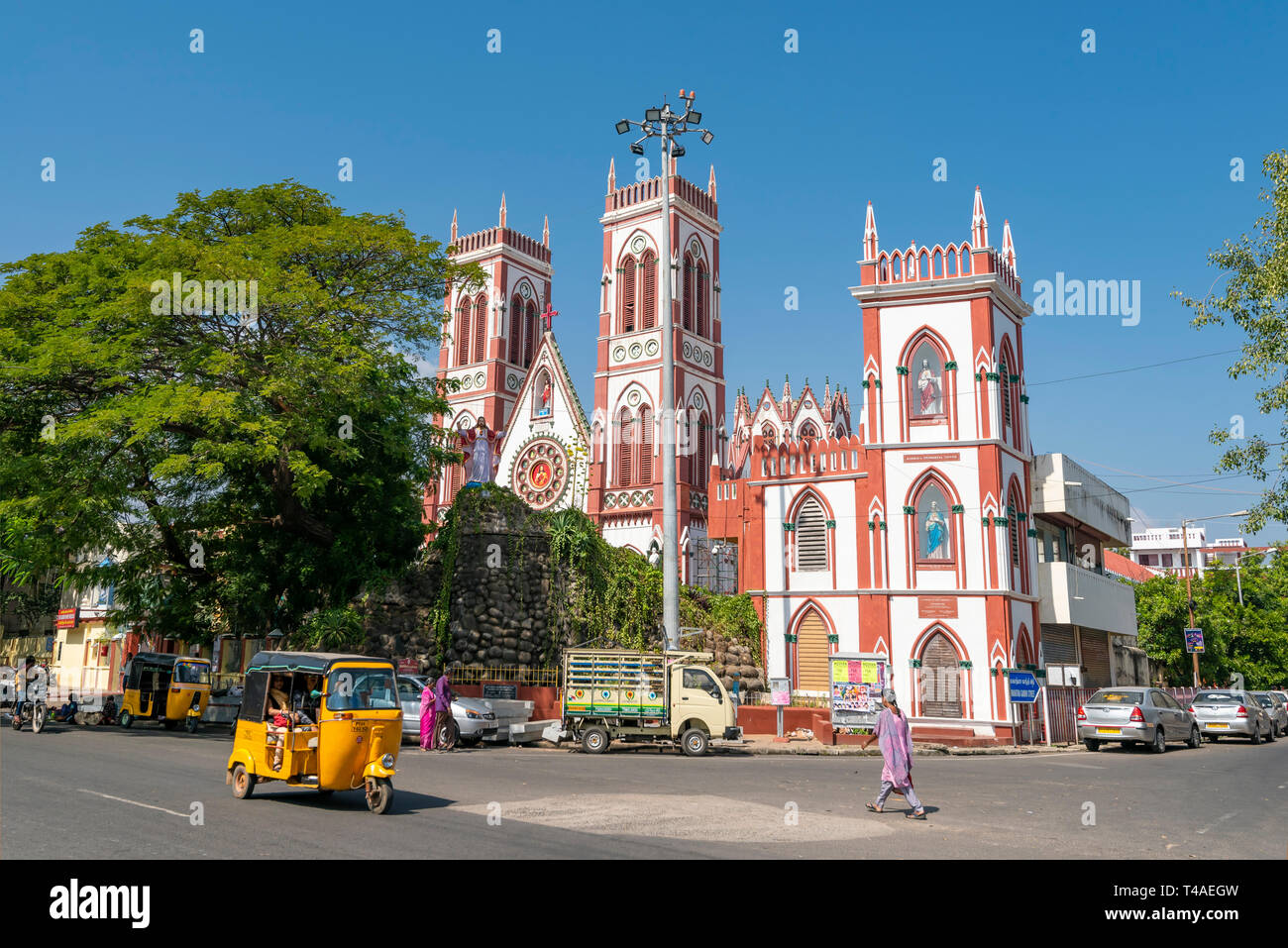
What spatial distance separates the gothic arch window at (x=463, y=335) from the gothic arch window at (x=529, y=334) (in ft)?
11.8

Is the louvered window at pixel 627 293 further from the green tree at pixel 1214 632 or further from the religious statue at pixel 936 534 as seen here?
the green tree at pixel 1214 632

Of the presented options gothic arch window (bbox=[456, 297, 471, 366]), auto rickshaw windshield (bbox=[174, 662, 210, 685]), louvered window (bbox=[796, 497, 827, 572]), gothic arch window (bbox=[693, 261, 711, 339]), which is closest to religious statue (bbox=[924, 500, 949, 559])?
louvered window (bbox=[796, 497, 827, 572])

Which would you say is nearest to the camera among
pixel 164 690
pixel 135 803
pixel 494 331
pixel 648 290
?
pixel 135 803

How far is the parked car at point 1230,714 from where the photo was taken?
28.2 meters

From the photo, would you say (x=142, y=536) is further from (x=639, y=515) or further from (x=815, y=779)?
(x=639, y=515)

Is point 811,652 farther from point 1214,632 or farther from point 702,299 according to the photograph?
point 1214,632

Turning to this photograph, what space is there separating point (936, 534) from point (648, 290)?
25.4 metres

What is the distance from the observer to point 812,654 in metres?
31.6

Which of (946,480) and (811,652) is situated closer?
(946,480)

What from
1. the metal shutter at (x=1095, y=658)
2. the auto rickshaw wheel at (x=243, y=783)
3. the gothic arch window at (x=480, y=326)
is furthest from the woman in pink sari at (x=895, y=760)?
the gothic arch window at (x=480, y=326)

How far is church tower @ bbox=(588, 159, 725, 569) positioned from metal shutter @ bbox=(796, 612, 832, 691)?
49.9 feet

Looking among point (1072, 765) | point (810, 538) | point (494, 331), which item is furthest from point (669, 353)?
point (494, 331)

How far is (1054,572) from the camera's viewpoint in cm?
3195

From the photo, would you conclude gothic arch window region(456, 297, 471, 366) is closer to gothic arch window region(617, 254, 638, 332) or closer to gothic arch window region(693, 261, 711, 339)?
gothic arch window region(617, 254, 638, 332)
